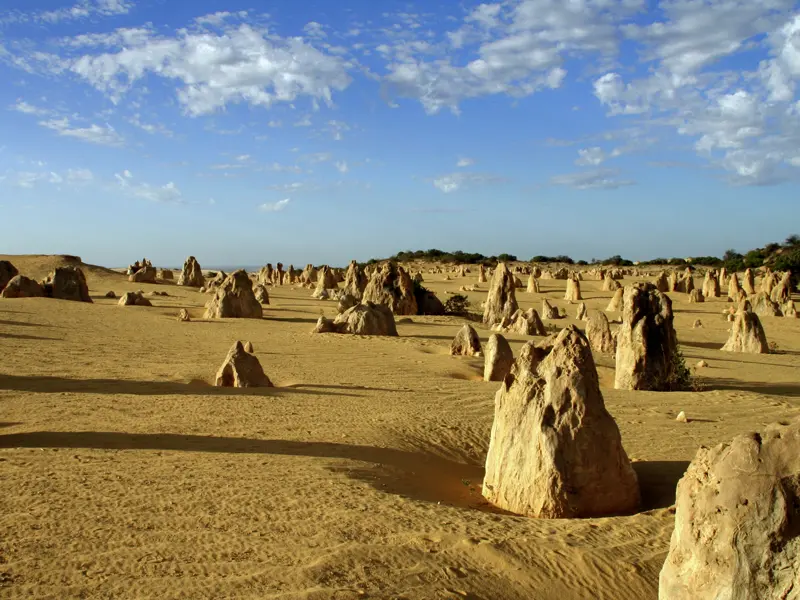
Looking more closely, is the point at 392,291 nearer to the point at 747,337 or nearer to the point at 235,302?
the point at 235,302

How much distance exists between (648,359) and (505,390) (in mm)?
5810

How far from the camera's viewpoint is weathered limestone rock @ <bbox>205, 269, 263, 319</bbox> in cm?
1877

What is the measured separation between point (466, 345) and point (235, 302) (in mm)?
8018

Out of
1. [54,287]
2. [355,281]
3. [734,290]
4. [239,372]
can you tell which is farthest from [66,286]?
[734,290]

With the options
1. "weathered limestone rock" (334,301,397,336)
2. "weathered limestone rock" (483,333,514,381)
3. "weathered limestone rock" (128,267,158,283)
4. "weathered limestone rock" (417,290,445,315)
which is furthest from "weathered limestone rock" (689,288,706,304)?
"weathered limestone rock" (128,267,158,283)

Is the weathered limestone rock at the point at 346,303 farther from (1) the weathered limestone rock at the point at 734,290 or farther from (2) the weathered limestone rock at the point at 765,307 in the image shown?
(1) the weathered limestone rock at the point at 734,290

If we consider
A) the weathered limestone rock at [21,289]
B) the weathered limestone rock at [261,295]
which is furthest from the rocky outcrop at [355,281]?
the weathered limestone rock at [21,289]

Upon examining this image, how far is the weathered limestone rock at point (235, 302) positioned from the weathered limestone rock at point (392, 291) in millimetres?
3665

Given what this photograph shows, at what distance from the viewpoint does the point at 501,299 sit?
1902 centimetres

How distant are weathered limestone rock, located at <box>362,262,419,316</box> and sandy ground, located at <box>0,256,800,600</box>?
9.07 meters

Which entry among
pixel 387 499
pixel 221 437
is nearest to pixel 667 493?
pixel 387 499

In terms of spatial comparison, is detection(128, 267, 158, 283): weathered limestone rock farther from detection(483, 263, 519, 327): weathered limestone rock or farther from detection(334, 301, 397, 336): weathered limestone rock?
detection(334, 301, 397, 336): weathered limestone rock

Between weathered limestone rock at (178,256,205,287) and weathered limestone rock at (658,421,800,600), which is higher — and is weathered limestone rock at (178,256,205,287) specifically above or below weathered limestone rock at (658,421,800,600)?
above

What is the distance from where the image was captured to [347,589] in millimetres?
3639
